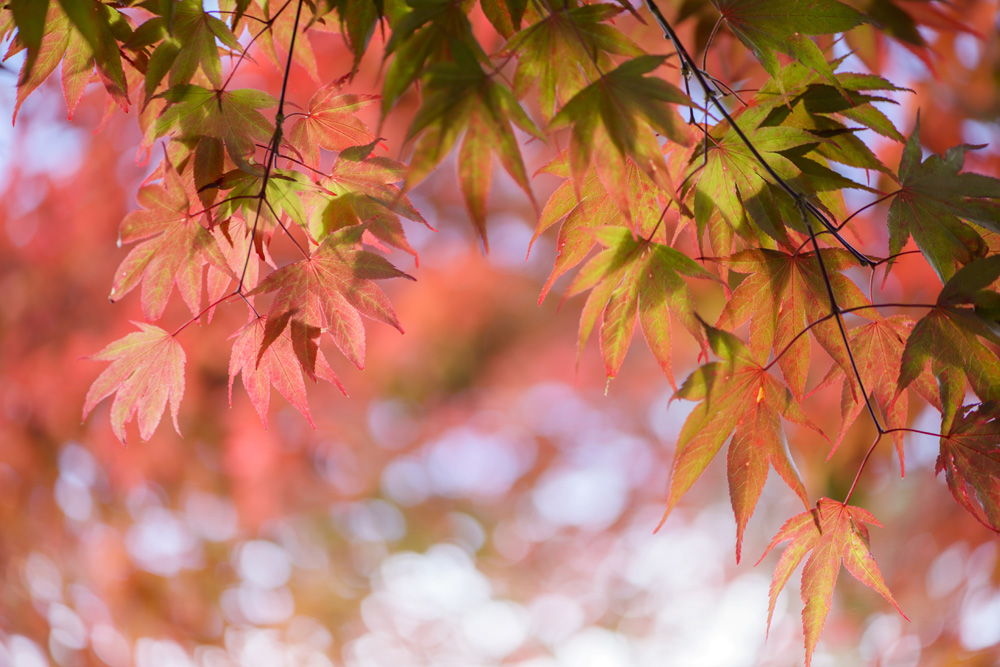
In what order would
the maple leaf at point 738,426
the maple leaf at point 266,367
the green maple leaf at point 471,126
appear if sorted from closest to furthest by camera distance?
the green maple leaf at point 471,126, the maple leaf at point 738,426, the maple leaf at point 266,367

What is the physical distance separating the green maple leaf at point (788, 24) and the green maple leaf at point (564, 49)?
0.14 metres

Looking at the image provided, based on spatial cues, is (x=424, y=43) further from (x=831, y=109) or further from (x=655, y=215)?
(x=831, y=109)

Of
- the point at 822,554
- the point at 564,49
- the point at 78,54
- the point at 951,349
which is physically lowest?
the point at 822,554

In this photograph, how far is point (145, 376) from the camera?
0.68 metres

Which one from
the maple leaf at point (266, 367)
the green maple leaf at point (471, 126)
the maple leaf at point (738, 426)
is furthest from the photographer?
the maple leaf at point (266, 367)

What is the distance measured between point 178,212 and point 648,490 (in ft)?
16.0

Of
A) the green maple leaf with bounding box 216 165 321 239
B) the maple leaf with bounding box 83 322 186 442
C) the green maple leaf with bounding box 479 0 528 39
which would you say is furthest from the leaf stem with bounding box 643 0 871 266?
the maple leaf with bounding box 83 322 186 442

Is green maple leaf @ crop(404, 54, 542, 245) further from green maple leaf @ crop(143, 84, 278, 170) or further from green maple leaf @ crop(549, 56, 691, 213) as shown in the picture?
green maple leaf @ crop(143, 84, 278, 170)

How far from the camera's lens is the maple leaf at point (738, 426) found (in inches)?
20.0

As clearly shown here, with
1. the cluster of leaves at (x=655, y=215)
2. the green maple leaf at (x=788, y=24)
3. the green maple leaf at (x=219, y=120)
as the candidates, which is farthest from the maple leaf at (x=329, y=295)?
the green maple leaf at (x=788, y=24)

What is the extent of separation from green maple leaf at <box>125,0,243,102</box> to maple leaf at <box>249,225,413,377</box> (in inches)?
8.1

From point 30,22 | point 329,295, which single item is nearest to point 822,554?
point 329,295

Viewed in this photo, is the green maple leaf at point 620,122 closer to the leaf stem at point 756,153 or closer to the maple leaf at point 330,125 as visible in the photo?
the leaf stem at point 756,153

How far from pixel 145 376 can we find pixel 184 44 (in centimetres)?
35
